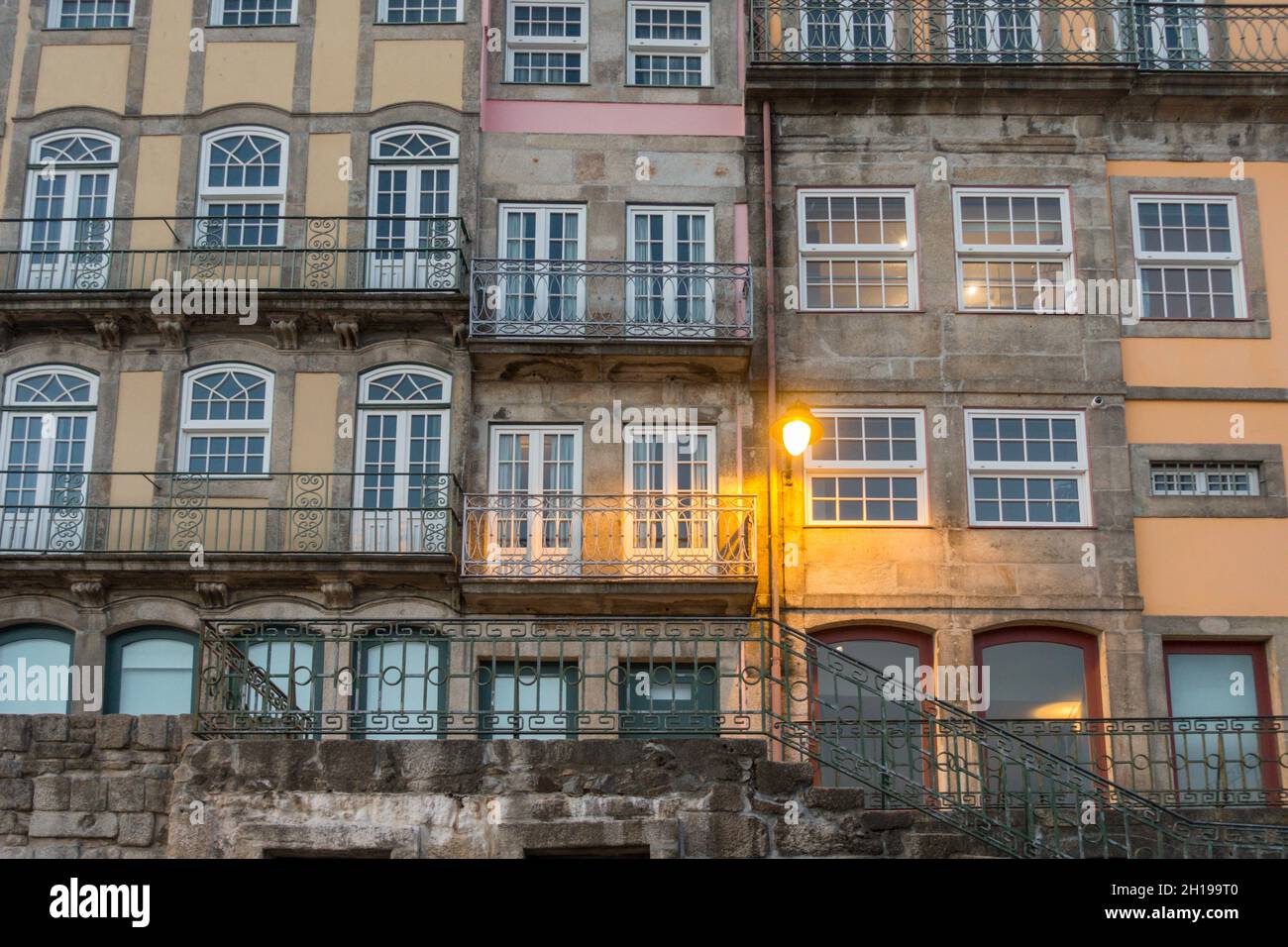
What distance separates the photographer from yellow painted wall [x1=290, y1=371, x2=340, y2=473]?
68.6ft

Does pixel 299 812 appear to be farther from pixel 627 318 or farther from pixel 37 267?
pixel 37 267

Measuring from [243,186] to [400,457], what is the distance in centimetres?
405

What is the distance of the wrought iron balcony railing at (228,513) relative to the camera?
2039 cm

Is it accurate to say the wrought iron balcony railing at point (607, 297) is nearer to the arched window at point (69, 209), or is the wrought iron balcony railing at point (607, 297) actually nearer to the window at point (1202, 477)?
the arched window at point (69, 209)

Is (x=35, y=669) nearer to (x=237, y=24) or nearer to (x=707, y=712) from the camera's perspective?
(x=237, y=24)

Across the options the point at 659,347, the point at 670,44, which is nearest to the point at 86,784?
the point at 659,347

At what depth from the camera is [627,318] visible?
21125 mm

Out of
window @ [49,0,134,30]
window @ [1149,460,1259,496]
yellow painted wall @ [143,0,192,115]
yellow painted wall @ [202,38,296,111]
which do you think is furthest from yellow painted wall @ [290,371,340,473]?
window @ [1149,460,1259,496]

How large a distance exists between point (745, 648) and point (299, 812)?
7.30m

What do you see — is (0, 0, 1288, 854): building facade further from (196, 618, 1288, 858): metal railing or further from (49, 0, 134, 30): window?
(196, 618, 1288, 858): metal railing

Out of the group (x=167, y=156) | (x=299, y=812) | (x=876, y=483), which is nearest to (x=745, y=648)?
(x=876, y=483)

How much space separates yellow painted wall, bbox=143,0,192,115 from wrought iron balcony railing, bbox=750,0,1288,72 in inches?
283

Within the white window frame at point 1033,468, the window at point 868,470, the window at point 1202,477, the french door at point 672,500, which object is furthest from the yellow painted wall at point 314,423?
the window at point 1202,477

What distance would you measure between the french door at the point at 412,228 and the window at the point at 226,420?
1.88 m
